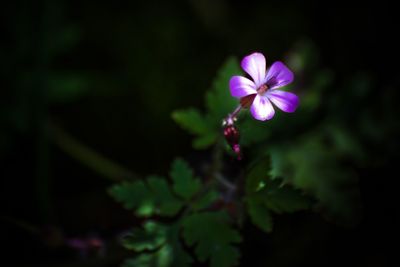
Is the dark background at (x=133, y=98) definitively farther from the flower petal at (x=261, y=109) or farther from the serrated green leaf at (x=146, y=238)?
the flower petal at (x=261, y=109)

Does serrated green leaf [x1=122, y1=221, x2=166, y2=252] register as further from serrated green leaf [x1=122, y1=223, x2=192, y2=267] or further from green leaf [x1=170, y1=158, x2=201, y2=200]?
green leaf [x1=170, y1=158, x2=201, y2=200]

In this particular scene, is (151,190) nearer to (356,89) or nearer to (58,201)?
(58,201)

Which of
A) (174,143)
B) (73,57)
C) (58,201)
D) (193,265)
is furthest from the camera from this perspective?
(73,57)

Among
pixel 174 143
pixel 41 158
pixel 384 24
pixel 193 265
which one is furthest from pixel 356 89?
pixel 41 158

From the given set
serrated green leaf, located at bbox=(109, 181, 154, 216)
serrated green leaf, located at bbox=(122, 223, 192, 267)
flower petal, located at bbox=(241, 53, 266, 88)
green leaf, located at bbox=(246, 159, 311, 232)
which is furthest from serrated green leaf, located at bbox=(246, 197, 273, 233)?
flower petal, located at bbox=(241, 53, 266, 88)

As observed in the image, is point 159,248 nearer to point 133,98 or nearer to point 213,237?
point 213,237

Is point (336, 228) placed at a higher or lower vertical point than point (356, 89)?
lower

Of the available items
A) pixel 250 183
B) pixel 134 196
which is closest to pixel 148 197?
pixel 134 196
